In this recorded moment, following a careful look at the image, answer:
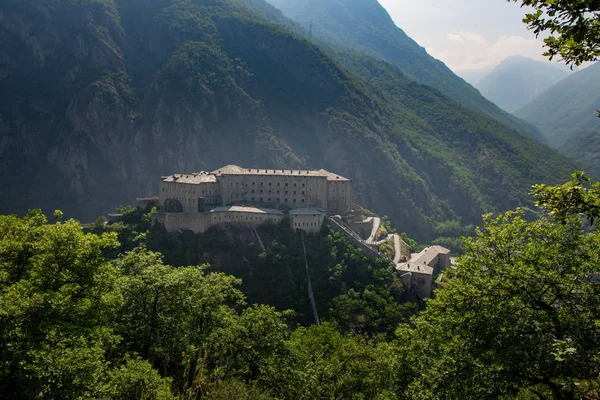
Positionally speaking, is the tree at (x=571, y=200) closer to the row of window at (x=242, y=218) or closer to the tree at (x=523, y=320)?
the tree at (x=523, y=320)

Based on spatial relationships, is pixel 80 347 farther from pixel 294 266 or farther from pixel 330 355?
pixel 294 266

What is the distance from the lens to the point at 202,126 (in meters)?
150

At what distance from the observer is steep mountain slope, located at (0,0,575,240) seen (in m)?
138

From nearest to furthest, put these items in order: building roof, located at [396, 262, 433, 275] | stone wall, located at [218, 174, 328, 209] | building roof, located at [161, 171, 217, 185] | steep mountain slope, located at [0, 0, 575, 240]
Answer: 1. building roof, located at [396, 262, 433, 275]
2. building roof, located at [161, 171, 217, 185]
3. stone wall, located at [218, 174, 328, 209]
4. steep mountain slope, located at [0, 0, 575, 240]

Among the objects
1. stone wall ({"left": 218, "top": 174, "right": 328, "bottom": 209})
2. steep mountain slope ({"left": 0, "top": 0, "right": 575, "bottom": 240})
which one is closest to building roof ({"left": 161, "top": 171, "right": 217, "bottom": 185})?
stone wall ({"left": 218, "top": 174, "right": 328, "bottom": 209})

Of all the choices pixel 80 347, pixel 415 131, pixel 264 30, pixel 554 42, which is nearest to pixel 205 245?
pixel 80 347

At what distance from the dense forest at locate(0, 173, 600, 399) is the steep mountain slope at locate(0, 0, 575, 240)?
110955 mm

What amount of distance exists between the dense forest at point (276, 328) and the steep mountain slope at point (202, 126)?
364ft

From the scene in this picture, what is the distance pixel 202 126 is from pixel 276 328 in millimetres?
136755

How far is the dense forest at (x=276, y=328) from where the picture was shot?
42.3 ft

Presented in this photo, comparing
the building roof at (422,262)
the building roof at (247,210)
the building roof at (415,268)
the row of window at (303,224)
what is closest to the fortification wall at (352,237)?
the row of window at (303,224)

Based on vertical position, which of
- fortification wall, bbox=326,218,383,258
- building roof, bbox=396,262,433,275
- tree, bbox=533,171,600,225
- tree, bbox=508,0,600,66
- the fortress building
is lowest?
building roof, bbox=396,262,433,275

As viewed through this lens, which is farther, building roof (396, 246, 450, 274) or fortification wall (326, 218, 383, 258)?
fortification wall (326, 218, 383, 258)

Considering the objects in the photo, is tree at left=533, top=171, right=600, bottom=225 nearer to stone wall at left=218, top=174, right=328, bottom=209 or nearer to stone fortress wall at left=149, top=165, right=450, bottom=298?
stone fortress wall at left=149, top=165, right=450, bottom=298
